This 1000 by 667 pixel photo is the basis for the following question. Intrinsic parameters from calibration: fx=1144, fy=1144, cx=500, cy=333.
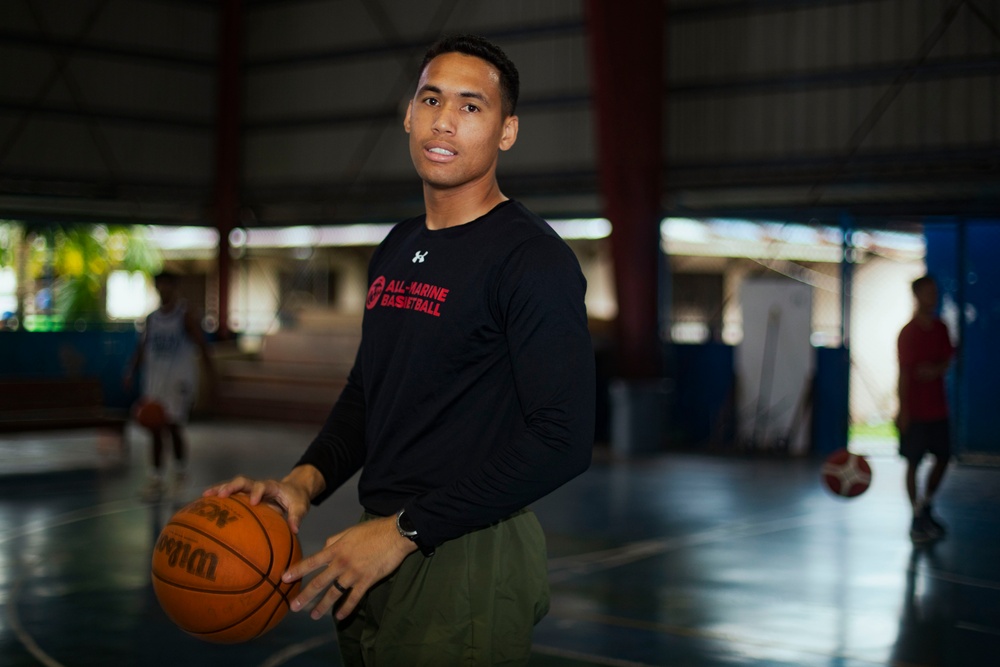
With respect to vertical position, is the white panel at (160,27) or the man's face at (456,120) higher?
the white panel at (160,27)

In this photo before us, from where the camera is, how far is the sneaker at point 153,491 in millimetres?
10422

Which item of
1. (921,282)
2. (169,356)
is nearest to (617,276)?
(169,356)

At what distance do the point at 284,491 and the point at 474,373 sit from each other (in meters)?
0.56

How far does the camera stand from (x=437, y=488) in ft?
7.31

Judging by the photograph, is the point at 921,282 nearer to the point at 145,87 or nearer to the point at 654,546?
the point at 654,546

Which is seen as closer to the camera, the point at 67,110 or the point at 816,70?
the point at 816,70

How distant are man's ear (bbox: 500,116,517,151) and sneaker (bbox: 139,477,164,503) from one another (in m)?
8.79

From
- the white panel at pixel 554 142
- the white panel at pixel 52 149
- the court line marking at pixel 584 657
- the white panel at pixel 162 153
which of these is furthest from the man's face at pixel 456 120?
the white panel at pixel 162 153

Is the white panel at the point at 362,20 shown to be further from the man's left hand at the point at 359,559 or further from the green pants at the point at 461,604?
the man's left hand at the point at 359,559

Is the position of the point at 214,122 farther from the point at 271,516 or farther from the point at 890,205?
the point at 271,516

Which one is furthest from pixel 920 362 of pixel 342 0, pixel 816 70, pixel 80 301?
pixel 80 301

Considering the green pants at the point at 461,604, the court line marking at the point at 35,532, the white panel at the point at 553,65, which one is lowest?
the court line marking at the point at 35,532

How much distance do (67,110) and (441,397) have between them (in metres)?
18.8

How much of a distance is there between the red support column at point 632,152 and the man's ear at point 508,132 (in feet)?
42.9
